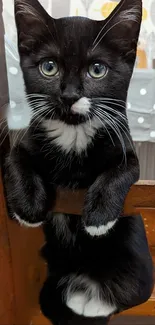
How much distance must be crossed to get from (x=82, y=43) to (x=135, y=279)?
0.42m

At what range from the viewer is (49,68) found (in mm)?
587

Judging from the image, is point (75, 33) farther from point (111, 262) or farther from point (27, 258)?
point (27, 258)

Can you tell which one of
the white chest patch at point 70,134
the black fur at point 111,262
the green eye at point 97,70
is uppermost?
the green eye at point 97,70

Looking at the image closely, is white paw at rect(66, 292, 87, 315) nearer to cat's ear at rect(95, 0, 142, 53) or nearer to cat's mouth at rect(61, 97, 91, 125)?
cat's mouth at rect(61, 97, 91, 125)

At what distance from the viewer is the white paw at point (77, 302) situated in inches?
28.3

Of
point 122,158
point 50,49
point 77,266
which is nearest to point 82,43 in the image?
point 50,49

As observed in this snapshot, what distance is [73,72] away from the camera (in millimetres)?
560

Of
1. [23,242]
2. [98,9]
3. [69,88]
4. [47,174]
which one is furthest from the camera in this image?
[98,9]

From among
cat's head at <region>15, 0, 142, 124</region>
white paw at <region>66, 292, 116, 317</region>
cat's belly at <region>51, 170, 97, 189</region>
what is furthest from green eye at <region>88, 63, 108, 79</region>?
white paw at <region>66, 292, 116, 317</region>

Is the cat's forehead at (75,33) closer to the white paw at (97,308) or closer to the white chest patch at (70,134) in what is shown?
the white chest patch at (70,134)

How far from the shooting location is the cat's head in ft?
1.86

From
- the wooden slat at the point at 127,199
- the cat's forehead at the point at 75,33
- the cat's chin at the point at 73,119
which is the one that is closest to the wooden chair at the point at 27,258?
the wooden slat at the point at 127,199

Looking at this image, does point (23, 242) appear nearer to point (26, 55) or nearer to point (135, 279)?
point (135, 279)

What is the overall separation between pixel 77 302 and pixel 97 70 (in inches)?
16.3
